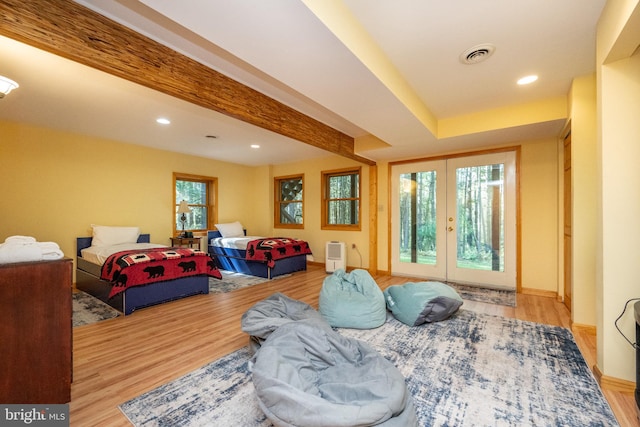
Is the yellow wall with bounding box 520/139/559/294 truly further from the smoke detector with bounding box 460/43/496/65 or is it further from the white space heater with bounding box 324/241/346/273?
the white space heater with bounding box 324/241/346/273

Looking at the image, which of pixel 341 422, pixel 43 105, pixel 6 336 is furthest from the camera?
pixel 43 105

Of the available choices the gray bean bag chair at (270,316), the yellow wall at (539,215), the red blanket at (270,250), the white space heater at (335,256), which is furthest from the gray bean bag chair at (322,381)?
the yellow wall at (539,215)

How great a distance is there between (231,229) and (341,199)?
2596 mm

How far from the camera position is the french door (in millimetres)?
4105

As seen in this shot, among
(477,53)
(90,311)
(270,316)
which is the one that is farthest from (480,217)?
(90,311)

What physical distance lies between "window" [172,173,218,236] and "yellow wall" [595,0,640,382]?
6.18 m

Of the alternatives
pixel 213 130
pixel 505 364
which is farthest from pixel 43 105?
pixel 505 364

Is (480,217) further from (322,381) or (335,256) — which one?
(322,381)

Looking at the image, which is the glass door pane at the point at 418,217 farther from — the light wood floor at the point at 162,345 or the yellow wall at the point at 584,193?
the yellow wall at the point at 584,193

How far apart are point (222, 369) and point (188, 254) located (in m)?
2.23

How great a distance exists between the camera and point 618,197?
5.73 ft

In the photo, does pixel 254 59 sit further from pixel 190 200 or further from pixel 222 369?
pixel 190 200

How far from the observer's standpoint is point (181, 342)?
2438 millimetres

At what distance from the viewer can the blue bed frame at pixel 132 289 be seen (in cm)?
320
